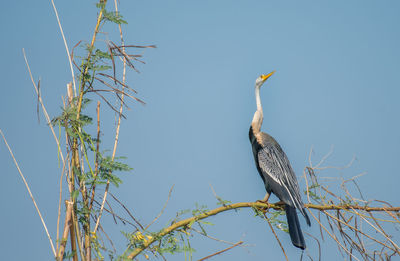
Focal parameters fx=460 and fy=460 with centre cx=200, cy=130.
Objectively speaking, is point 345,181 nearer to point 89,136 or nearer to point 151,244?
point 151,244

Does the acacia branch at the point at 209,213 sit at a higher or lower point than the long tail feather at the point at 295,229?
lower

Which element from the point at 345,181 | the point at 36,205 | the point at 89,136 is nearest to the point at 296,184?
the point at 345,181

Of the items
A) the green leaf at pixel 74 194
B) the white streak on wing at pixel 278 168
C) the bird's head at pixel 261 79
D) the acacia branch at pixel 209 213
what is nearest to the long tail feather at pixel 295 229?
the white streak on wing at pixel 278 168

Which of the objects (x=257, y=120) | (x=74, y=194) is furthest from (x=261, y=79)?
(x=74, y=194)

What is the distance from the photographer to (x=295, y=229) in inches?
122

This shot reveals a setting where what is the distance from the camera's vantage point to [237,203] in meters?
2.51

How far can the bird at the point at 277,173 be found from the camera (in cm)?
319

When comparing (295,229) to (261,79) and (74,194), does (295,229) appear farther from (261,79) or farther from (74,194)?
(261,79)

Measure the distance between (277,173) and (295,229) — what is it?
0.76 m

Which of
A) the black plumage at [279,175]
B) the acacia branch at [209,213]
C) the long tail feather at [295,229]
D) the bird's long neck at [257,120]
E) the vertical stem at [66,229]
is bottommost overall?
the vertical stem at [66,229]

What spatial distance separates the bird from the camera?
319cm

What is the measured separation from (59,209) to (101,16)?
3.25 feet

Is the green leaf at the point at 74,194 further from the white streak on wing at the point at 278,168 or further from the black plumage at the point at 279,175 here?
the white streak on wing at the point at 278,168

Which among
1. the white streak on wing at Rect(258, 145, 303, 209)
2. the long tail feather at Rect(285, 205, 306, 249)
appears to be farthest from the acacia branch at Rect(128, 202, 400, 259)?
the white streak on wing at Rect(258, 145, 303, 209)
